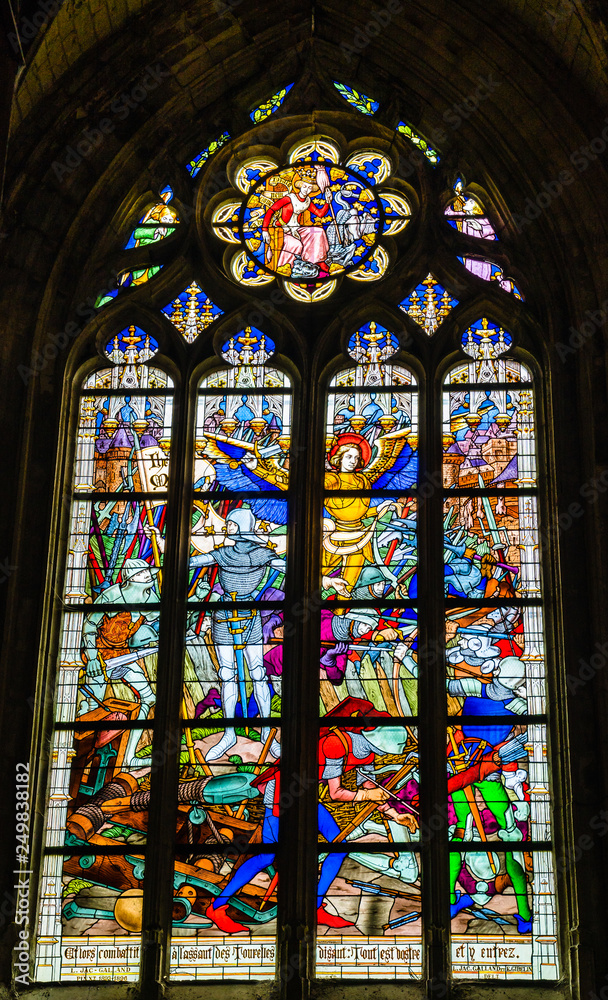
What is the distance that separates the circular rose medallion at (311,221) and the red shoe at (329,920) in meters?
4.28

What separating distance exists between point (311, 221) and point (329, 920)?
4.91 m

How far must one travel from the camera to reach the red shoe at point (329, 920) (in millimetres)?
9375

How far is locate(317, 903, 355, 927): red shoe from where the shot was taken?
938 cm

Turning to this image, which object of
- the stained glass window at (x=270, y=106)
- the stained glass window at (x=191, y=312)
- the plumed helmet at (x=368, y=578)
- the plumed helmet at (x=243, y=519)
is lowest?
the plumed helmet at (x=368, y=578)

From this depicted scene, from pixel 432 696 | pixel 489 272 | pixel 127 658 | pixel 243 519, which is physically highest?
pixel 489 272

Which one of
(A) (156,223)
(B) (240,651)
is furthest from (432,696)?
(A) (156,223)

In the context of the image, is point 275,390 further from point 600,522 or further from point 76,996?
point 76,996

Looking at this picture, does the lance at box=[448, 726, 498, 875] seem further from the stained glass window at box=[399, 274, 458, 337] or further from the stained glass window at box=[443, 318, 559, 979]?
the stained glass window at box=[399, 274, 458, 337]

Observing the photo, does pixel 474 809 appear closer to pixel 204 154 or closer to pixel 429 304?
pixel 429 304

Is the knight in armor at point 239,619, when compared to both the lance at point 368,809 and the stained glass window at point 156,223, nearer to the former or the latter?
the lance at point 368,809

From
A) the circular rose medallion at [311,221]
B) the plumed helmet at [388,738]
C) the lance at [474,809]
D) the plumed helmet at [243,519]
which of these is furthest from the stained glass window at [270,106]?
the lance at [474,809]

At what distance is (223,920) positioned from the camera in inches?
372

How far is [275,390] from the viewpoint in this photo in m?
11.1

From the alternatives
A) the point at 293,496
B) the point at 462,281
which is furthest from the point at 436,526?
the point at 462,281
